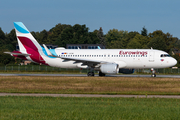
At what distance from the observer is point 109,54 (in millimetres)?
39281

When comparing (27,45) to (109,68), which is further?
(27,45)

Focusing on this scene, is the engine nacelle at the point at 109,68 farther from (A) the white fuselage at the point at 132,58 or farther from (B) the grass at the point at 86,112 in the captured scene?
(B) the grass at the point at 86,112

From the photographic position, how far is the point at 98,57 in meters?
39.6

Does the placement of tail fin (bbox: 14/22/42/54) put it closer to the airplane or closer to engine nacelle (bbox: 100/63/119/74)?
the airplane

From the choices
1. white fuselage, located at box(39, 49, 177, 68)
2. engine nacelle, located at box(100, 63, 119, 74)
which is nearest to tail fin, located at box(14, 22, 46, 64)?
white fuselage, located at box(39, 49, 177, 68)

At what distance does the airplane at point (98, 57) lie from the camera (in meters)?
38.2

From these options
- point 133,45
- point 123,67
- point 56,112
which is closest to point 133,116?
point 56,112

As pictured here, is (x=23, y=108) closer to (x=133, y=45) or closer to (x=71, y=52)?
(x=71, y=52)

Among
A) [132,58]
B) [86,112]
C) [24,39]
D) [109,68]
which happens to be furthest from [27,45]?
[86,112]

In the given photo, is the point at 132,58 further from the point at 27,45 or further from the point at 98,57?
the point at 27,45

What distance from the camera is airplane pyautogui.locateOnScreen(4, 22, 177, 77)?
3816 centimetres

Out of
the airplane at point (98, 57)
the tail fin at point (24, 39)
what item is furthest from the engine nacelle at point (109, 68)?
the tail fin at point (24, 39)

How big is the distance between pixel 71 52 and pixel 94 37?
106 meters

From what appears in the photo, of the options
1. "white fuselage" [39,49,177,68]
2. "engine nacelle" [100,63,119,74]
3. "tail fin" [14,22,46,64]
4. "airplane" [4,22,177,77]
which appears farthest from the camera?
"tail fin" [14,22,46,64]
